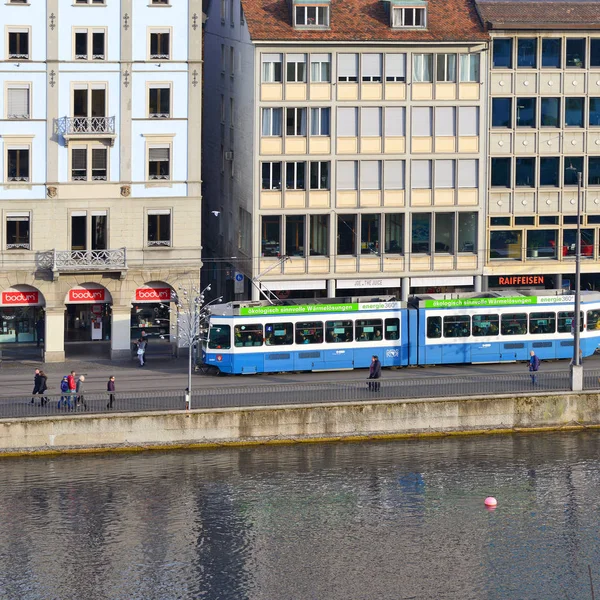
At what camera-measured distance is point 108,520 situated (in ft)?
228

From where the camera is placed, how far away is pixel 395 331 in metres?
88.5

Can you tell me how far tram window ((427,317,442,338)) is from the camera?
8862 centimetres

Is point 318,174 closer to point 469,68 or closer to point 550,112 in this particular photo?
point 469,68

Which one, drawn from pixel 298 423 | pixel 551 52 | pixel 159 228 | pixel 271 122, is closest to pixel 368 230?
pixel 271 122

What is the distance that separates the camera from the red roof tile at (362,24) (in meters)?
91.8

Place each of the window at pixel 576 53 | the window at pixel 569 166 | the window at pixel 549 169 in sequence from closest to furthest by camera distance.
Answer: the window at pixel 576 53, the window at pixel 549 169, the window at pixel 569 166

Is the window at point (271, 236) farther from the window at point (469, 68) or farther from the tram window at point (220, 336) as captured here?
the window at point (469, 68)

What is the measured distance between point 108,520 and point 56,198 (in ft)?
81.1

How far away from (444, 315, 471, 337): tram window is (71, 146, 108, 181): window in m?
17.9

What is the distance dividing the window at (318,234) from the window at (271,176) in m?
2.51

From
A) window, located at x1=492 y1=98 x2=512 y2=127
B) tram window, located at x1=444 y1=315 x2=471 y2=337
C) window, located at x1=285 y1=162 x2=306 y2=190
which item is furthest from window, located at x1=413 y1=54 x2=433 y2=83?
tram window, located at x1=444 y1=315 x2=471 y2=337

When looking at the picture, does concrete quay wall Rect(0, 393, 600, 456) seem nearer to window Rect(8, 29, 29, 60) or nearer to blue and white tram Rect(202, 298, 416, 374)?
blue and white tram Rect(202, 298, 416, 374)

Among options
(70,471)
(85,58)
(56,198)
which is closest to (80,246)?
(56,198)

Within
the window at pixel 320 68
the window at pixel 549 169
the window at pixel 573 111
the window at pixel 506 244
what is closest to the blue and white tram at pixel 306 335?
the window at pixel 506 244
